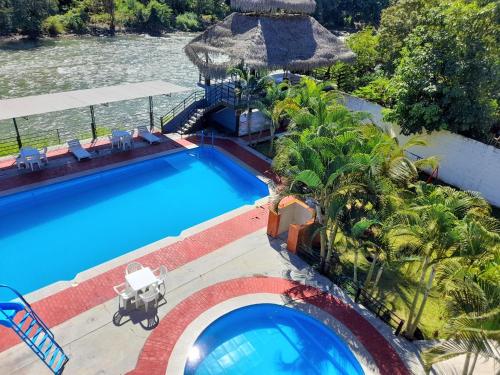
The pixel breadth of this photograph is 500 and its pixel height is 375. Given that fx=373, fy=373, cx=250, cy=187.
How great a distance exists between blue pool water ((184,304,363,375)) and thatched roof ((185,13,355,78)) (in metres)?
12.7

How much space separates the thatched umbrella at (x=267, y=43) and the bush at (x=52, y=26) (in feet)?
108

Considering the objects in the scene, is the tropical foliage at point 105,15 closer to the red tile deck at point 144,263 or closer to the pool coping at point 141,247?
the red tile deck at point 144,263

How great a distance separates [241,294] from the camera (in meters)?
10.5

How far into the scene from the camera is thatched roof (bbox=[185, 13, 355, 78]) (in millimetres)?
19241

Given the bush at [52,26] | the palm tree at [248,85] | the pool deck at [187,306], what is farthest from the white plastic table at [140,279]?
the bush at [52,26]

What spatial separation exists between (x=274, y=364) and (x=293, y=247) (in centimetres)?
402

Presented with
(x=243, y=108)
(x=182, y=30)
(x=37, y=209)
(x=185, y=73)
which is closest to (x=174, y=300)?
(x=37, y=209)

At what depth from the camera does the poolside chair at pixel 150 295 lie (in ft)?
31.1

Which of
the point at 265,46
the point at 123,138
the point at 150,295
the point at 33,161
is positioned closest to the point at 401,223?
the point at 150,295

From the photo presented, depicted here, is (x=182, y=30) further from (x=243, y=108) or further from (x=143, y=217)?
(x=143, y=217)

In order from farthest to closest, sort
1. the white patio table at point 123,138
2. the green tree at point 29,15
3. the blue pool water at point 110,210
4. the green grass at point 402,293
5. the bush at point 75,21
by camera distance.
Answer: the bush at point 75,21, the green tree at point 29,15, the white patio table at point 123,138, the blue pool water at point 110,210, the green grass at point 402,293

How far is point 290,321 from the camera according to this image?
33.1 feet

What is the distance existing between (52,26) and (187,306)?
154ft

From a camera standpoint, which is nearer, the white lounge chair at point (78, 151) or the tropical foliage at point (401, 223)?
the tropical foliage at point (401, 223)
